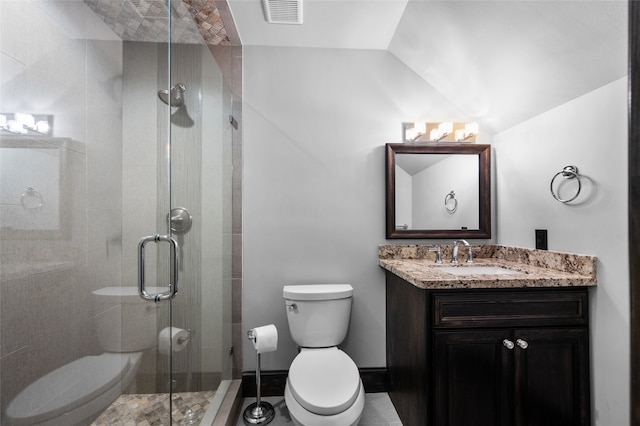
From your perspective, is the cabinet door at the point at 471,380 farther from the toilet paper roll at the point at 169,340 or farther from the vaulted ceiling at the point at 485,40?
the vaulted ceiling at the point at 485,40

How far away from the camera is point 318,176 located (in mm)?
2129

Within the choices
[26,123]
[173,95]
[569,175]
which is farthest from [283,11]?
[569,175]

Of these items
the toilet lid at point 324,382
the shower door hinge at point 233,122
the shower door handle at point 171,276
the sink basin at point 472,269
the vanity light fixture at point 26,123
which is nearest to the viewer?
the vanity light fixture at point 26,123

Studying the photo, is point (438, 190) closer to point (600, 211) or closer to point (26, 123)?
point (600, 211)

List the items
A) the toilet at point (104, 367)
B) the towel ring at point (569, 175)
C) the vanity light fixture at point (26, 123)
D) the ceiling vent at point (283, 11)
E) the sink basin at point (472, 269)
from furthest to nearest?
1. the sink basin at point (472, 269)
2. the ceiling vent at point (283, 11)
3. the towel ring at point (569, 175)
4. the toilet at point (104, 367)
5. the vanity light fixture at point (26, 123)

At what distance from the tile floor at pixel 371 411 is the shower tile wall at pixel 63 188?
1.08m

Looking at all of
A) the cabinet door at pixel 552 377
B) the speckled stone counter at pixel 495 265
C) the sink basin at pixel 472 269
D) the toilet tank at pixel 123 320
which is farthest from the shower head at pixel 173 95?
the cabinet door at pixel 552 377

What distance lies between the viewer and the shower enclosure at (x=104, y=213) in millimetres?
1033

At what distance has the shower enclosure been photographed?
40.7 inches

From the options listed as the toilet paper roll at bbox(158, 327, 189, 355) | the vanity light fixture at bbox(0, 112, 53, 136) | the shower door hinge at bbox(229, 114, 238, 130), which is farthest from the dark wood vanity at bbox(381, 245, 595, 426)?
the vanity light fixture at bbox(0, 112, 53, 136)

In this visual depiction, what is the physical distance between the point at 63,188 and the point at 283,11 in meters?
1.46

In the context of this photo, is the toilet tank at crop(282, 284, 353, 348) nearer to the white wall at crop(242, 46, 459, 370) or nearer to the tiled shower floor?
the white wall at crop(242, 46, 459, 370)

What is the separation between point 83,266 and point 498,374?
192cm

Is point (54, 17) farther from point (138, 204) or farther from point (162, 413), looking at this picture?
point (162, 413)
